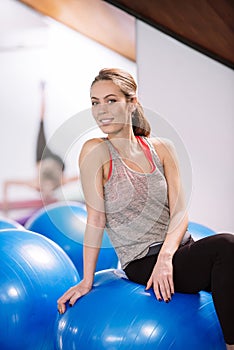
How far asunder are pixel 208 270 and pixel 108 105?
1.85 feet

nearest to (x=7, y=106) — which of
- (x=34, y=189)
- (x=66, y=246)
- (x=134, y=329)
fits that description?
(x=34, y=189)

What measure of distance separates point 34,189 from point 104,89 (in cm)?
202

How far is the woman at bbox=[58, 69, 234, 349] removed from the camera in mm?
1727

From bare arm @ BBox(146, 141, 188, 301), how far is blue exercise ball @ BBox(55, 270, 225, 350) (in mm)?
41

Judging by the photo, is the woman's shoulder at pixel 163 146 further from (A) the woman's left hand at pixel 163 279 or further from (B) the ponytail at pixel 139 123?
(A) the woman's left hand at pixel 163 279

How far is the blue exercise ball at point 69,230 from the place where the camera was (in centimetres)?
271

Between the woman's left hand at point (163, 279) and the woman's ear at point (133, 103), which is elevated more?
the woman's ear at point (133, 103)

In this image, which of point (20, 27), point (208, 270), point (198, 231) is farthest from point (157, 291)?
point (20, 27)

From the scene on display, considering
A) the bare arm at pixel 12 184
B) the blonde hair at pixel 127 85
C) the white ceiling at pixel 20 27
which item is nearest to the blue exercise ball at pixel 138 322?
the blonde hair at pixel 127 85

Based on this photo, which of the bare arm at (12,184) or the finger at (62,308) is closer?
the finger at (62,308)

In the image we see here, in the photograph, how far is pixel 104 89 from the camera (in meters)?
1.73

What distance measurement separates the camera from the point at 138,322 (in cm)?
159

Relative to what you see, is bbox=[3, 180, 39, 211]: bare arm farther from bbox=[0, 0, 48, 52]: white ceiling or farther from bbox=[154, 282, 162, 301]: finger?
bbox=[154, 282, 162, 301]: finger

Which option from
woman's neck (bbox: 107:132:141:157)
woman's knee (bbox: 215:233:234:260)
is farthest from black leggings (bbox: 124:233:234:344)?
woman's neck (bbox: 107:132:141:157)
